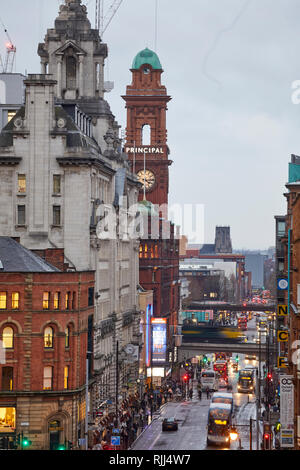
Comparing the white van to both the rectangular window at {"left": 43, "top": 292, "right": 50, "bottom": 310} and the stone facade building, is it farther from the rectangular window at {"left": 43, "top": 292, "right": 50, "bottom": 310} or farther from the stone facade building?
the rectangular window at {"left": 43, "top": 292, "right": 50, "bottom": 310}

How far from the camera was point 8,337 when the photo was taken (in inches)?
2894

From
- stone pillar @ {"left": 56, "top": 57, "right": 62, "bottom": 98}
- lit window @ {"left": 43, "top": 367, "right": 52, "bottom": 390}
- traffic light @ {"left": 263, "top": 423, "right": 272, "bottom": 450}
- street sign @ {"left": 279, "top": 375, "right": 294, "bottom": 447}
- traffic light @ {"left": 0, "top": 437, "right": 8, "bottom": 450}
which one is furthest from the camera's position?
stone pillar @ {"left": 56, "top": 57, "right": 62, "bottom": 98}

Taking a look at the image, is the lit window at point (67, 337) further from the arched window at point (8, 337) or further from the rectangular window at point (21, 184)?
the rectangular window at point (21, 184)

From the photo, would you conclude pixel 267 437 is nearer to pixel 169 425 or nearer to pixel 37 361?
pixel 37 361

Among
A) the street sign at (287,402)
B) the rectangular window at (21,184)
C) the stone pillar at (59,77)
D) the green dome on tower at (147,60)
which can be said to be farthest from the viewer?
the green dome on tower at (147,60)

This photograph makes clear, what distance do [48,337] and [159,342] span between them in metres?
59.7

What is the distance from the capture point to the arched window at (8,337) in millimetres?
73375

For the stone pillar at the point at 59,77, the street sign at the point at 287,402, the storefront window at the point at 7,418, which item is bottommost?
the storefront window at the point at 7,418

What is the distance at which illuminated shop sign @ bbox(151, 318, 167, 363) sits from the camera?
13125 centimetres

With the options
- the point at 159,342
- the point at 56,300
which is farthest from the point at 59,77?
the point at 159,342

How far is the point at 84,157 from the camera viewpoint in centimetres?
9025

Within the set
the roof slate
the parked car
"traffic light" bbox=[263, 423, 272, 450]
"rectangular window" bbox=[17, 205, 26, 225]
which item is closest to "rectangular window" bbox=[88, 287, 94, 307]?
the roof slate

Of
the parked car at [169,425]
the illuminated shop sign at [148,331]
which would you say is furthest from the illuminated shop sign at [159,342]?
the parked car at [169,425]

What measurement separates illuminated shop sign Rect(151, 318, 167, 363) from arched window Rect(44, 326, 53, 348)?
57.3 meters
